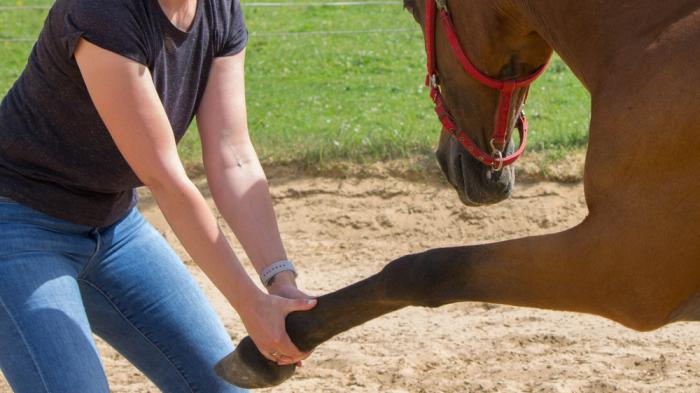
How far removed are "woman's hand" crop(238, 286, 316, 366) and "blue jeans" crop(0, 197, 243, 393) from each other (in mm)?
197

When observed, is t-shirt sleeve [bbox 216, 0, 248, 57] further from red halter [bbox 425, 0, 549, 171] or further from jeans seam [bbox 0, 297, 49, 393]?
jeans seam [bbox 0, 297, 49, 393]

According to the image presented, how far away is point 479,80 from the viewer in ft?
10.0

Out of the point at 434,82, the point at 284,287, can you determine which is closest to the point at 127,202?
the point at 284,287

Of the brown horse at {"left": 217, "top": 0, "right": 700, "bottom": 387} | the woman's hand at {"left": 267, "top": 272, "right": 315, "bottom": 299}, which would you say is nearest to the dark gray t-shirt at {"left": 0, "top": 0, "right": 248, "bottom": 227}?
the woman's hand at {"left": 267, "top": 272, "right": 315, "bottom": 299}

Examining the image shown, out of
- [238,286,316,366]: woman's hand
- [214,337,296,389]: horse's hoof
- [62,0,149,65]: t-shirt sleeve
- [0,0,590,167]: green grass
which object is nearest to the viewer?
[62,0,149,65]: t-shirt sleeve

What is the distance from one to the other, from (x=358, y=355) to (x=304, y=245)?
1517mm

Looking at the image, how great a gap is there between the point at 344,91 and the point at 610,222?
653 centimetres

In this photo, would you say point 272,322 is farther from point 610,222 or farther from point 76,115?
point 610,222

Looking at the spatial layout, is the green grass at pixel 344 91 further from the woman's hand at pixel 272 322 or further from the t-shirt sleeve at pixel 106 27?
the t-shirt sleeve at pixel 106 27

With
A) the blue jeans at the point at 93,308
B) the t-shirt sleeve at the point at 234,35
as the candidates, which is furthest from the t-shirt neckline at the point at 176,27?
the blue jeans at the point at 93,308

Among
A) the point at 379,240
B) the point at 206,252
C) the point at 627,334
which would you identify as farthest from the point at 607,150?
the point at 379,240

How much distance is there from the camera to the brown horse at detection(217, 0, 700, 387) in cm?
241

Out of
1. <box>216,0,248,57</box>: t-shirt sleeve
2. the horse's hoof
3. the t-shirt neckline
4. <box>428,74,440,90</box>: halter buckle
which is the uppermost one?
the t-shirt neckline

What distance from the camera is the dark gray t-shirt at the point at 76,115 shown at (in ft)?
8.75
